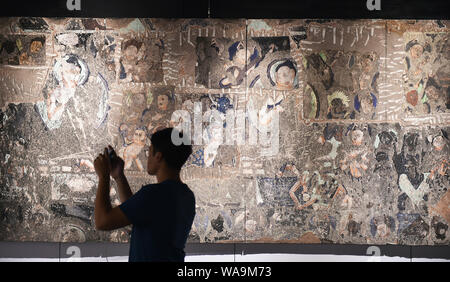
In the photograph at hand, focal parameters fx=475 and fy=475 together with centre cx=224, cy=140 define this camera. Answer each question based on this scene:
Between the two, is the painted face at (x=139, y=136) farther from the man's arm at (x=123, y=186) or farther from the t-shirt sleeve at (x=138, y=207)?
the t-shirt sleeve at (x=138, y=207)

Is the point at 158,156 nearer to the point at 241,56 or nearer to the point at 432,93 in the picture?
the point at 241,56

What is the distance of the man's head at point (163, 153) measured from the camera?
213cm

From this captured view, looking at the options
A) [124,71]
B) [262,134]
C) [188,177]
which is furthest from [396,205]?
[124,71]

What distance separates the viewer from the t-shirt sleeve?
1.94 meters

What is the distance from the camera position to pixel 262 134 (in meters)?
4.77

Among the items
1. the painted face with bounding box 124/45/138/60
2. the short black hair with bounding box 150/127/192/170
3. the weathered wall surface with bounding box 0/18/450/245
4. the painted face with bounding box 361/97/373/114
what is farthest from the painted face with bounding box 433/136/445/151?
the short black hair with bounding box 150/127/192/170

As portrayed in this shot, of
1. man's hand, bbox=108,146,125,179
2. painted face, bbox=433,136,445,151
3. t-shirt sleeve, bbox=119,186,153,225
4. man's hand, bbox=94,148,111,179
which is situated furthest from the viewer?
painted face, bbox=433,136,445,151

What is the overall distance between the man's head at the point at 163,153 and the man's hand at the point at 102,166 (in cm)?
19

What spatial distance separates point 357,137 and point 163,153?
10.0 feet

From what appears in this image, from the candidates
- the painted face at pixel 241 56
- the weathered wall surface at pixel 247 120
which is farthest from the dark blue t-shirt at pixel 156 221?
the painted face at pixel 241 56

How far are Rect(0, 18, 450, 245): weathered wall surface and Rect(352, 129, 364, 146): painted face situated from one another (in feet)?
0.05

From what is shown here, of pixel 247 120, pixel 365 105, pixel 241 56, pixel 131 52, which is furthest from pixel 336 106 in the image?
pixel 131 52

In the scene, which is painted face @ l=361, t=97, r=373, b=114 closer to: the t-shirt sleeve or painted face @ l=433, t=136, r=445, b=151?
painted face @ l=433, t=136, r=445, b=151

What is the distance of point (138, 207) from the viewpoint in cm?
194
